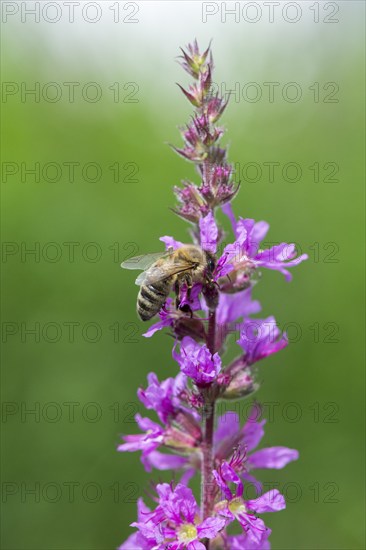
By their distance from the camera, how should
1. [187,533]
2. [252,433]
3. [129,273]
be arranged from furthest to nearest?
[129,273]
[252,433]
[187,533]

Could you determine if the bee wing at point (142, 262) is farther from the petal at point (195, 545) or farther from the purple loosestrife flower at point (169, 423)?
the petal at point (195, 545)

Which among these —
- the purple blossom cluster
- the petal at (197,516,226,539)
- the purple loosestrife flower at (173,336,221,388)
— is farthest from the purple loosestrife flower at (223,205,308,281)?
the petal at (197,516,226,539)

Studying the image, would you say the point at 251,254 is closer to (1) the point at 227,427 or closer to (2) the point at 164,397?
(2) the point at 164,397

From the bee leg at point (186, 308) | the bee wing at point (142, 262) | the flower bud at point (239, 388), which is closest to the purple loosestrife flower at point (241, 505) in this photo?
the flower bud at point (239, 388)

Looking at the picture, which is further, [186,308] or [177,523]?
[186,308]

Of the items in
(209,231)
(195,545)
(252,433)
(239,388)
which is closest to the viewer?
(195,545)

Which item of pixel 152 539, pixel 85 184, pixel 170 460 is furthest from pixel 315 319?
pixel 152 539

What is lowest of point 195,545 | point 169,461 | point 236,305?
point 195,545

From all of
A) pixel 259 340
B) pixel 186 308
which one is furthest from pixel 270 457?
pixel 186 308
